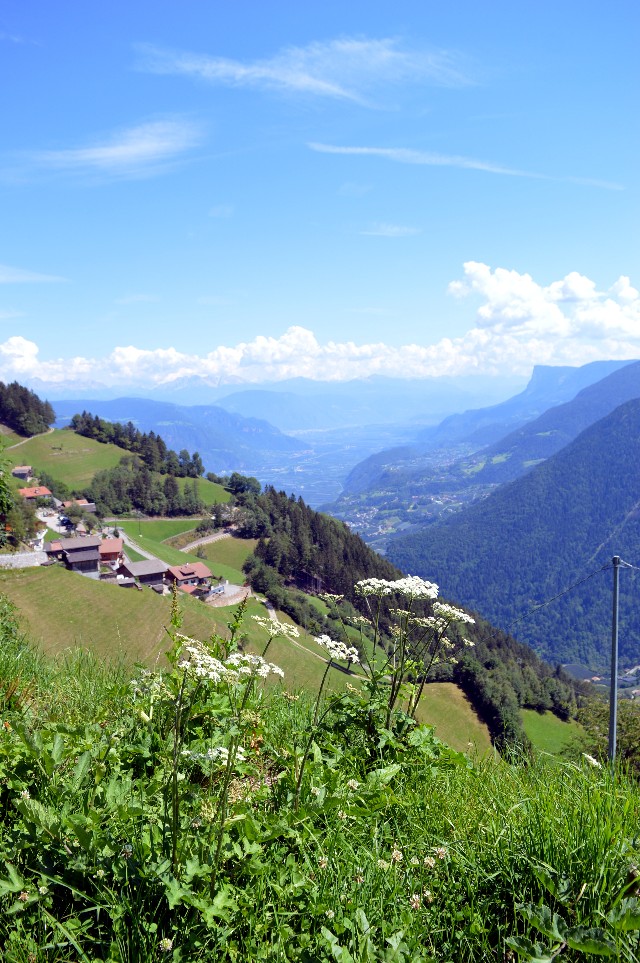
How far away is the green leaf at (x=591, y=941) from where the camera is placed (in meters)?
1.87

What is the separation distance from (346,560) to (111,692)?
4287 inches

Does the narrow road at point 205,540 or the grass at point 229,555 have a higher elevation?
the narrow road at point 205,540

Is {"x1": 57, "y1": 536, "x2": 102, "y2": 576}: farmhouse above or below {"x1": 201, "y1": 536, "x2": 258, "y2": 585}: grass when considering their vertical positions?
above

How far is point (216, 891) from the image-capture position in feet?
8.06

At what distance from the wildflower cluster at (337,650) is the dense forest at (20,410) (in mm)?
165591

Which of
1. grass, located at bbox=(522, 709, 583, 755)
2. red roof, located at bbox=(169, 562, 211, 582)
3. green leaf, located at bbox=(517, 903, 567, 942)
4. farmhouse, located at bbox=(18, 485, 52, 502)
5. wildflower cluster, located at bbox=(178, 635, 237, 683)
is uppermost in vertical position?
wildflower cluster, located at bbox=(178, 635, 237, 683)

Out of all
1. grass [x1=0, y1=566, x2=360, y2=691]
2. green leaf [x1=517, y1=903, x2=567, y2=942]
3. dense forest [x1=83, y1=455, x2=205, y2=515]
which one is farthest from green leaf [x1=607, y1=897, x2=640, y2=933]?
dense forest [x1=83, y1=455, x2=205, y2=515]

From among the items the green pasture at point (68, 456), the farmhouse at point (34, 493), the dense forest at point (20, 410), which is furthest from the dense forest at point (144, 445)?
the farmhouse at point (34, 493)

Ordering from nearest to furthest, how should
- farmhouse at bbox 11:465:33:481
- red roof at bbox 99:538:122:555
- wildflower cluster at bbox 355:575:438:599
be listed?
wildflower cluster at bbox 355:575:438:599 → red roof at bbox 99:538:122:555 → farmhouse at bbox 11:465:33:481

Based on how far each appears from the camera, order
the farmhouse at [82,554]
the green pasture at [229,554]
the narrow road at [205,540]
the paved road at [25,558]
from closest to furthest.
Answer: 1. the paved road at [25,558]
2. the farmhouse at [82,554]
3. the green pasture at [229,554]
4. the narrow road at [205,540]

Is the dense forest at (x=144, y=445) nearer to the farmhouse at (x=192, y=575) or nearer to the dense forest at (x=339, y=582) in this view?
the dense forest at (x=339, y=582)

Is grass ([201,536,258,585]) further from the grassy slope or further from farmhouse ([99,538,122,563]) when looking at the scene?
the grassy slope

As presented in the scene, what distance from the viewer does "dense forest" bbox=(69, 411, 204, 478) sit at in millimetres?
151125

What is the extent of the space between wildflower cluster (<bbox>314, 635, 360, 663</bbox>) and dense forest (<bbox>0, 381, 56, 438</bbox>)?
543ft
